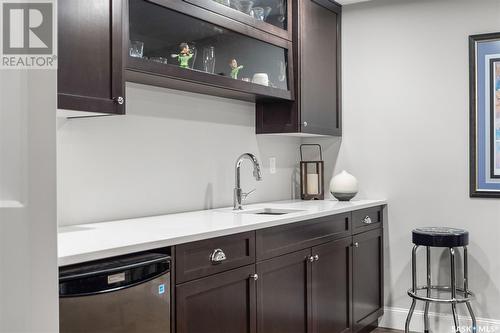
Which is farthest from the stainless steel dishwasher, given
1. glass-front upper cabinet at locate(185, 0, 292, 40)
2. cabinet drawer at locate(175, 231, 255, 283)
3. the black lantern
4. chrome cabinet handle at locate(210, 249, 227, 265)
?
the black lantern

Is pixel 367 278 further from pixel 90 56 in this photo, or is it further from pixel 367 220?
pixel 90 56

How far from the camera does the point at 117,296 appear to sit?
1561 mm

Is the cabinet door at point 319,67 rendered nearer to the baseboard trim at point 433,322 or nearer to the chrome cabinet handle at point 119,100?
the baseboard trim at point 433,322

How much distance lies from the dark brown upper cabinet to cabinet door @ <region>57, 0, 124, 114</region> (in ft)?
5.01

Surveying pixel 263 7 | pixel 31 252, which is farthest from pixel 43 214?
pixel 263 7

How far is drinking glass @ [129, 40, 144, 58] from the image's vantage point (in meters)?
2.16

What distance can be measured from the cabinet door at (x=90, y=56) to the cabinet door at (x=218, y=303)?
2.50 ft

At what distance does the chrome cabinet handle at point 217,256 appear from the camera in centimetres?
204

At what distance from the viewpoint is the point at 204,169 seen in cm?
300

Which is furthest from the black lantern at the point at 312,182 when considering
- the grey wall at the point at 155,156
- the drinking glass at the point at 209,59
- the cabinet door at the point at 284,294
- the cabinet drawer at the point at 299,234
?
the drinking glass at the point at 209,59

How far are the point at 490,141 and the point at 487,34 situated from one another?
0.71m

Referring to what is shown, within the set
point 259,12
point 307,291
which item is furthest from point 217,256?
point 259,12

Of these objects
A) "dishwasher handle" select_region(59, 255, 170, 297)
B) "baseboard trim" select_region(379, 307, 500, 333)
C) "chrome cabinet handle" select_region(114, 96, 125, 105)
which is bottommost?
"baseboard trim" select_region(379, 307, 500, 333)

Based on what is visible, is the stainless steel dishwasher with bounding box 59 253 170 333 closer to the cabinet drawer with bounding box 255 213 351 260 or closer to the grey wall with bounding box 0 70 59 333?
the grey wall with bounding box 0 70 59 333
